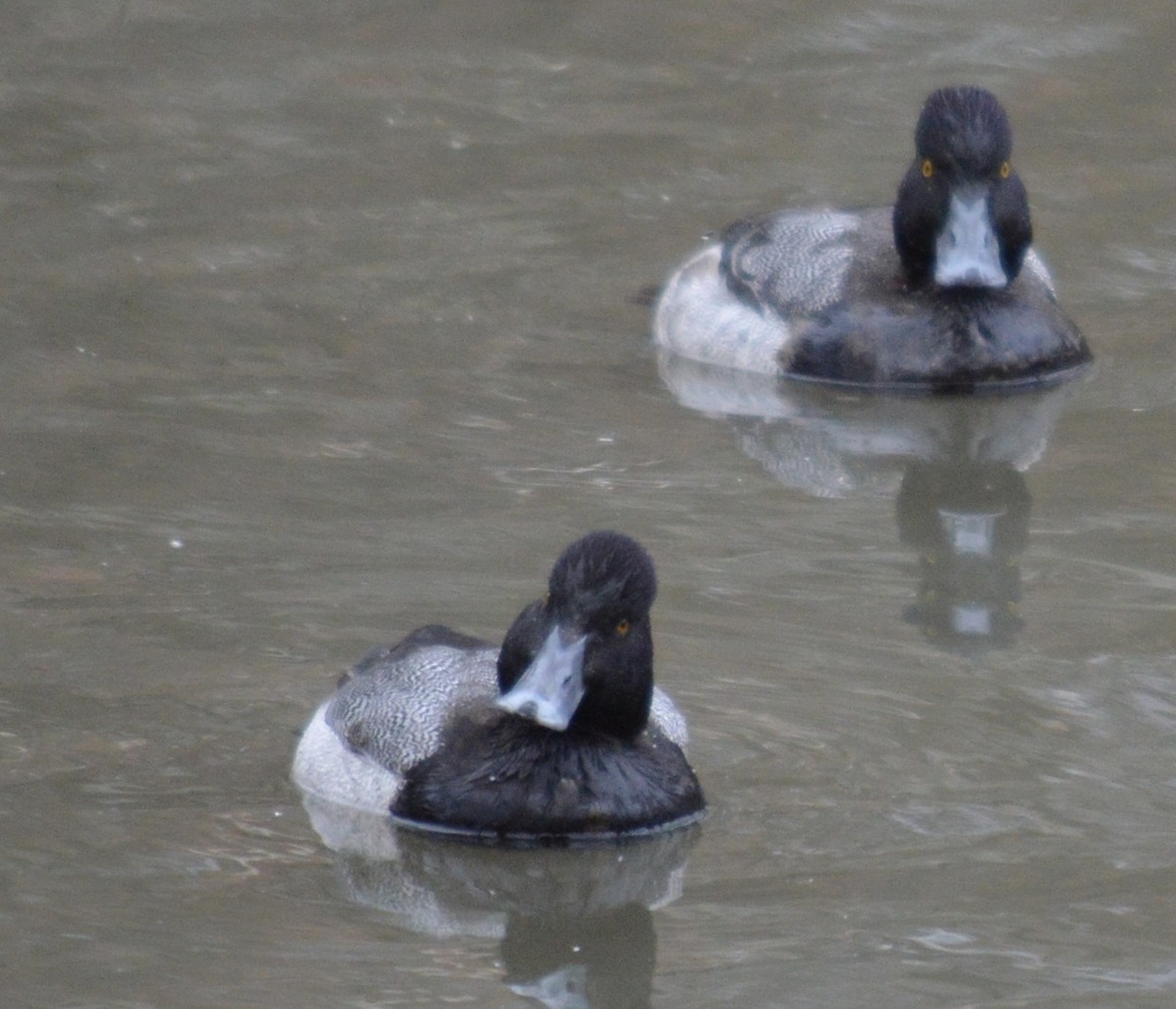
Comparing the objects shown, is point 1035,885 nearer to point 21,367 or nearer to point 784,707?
point 784,707

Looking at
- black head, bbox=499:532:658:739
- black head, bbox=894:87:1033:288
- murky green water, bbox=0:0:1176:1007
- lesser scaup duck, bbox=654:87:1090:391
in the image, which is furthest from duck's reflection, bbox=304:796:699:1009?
black head, bbox=894:87:1033:288

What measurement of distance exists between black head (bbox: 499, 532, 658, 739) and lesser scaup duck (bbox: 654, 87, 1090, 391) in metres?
4.69

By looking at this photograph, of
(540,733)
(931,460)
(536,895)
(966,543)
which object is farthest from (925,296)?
(536,895)

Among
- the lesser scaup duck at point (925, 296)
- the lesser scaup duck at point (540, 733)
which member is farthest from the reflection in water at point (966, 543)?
the lesser scaup duck at point (540, 733)

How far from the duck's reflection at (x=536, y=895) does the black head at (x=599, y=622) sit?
1.47 feet

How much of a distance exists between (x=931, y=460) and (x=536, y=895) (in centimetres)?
424

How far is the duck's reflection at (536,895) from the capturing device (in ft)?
23.0

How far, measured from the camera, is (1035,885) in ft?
23.9

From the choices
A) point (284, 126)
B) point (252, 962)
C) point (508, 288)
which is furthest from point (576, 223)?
point (252, 962)

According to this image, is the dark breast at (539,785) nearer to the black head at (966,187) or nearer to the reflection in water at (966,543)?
the reflection in water at (966,543)

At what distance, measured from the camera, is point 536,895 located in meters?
7.51

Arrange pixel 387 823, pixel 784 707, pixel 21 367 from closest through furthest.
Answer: pixel 387 823, pixel 784 707, pixel 21 367

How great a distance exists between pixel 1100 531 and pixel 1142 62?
25.3ft

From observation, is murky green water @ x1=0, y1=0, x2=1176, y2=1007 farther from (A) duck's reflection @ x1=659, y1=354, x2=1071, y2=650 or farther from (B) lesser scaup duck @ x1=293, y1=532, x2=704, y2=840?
(B) lesser scaup duck @ x1=293, y1=532, x2=704, y2=840
